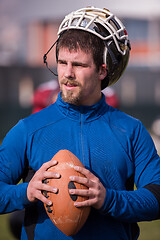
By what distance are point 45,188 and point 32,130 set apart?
1.47 feet

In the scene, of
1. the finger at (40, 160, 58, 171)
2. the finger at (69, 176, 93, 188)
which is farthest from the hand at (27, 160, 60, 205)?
the finger at (69, 176, 93, 188)

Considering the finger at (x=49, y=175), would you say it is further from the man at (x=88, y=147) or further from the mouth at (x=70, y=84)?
the mouth at (x=70, y=84)

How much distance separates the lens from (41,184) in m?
2.33

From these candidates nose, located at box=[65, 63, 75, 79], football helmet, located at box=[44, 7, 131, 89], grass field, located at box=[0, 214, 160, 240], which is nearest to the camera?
nose, located at box=[65, 63, 75, 79]

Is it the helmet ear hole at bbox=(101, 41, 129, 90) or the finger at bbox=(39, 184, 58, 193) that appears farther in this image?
the helmet ear hole at bbox=(101, 41, 129, 90)

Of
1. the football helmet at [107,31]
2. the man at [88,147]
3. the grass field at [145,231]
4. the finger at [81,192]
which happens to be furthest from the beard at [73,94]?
the grass field at [145,231]

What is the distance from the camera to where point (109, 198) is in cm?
235

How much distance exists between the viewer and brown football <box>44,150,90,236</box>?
7.66ft

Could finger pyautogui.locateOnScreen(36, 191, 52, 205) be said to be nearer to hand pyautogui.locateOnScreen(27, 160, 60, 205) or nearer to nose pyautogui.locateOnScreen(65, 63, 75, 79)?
hand pyautogui.locateOnScreen(27, 160, 60, 205)

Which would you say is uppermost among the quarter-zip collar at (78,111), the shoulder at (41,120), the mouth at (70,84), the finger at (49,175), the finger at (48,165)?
the mouth at (70,84)

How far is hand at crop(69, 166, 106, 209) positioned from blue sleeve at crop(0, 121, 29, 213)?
0.37 metres

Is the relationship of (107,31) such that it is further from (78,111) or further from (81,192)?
(81,192)

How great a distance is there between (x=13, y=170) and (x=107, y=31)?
114cm

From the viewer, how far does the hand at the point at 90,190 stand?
227 cm
